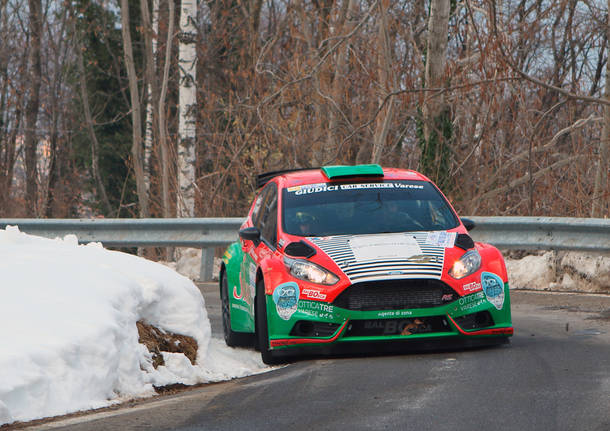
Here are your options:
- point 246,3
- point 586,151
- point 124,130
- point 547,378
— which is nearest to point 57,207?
point 124,130

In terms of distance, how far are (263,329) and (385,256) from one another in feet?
3.66

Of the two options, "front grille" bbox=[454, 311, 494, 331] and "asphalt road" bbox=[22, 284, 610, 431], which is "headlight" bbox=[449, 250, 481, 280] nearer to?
"front grille" bbox=[454, 311, 494, 331]

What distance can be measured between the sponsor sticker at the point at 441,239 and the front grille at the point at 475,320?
59cm

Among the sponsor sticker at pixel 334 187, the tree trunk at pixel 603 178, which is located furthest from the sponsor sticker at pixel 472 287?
the tree trunk at pixel 603 178

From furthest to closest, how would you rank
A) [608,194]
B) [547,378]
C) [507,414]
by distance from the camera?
[608,194] → [547,378] → [507,414]

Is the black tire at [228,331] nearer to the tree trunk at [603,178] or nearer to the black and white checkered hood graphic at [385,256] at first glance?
the black and white checkered hood graphic at [385,256]

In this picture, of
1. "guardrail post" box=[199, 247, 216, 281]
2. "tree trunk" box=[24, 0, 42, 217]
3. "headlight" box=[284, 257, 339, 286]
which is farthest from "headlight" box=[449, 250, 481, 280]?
"tree trunk" box=[24, 0, 42, 217]

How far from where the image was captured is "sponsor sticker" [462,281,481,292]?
7.91 meters

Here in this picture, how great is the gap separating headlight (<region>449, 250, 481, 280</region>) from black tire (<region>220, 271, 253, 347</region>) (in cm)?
231

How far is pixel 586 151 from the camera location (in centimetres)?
1747

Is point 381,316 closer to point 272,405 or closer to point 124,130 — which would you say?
point 272,405

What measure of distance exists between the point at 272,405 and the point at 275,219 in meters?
3.20

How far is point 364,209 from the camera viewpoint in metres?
8.98

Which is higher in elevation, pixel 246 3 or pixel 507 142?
pixel 246 3
